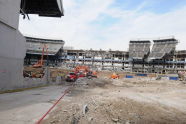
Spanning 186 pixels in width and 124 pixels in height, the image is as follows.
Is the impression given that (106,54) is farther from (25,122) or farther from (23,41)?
(25,122)

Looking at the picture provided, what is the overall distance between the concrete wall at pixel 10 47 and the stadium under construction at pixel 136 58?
6782 cm

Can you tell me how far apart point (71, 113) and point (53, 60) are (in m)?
84.0

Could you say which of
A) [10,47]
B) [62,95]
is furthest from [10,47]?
[62,95]

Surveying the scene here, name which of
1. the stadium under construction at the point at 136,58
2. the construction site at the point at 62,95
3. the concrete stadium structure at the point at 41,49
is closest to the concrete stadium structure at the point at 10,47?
the construction site at the point at 62,95

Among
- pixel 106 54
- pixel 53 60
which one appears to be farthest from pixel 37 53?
Result: pixel 106 54

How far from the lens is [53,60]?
87125 millimetres

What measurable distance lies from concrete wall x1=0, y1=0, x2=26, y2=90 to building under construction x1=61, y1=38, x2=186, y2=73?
69531 mm

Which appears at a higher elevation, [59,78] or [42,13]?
[42,13]

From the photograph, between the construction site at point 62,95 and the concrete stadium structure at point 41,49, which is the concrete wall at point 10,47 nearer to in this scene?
the construction site at point 62,95

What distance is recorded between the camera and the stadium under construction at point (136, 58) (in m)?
73.8

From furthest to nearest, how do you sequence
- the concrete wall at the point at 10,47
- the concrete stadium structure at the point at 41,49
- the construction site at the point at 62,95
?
the concrete stadium structure at the point at 41,49
the concrete wall at the point at 10,47
the construction site at the point at 62,95

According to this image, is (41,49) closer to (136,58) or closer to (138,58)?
(136,58)

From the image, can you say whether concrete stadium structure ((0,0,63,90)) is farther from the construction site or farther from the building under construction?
the building under construction

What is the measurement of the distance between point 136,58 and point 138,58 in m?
1.10
